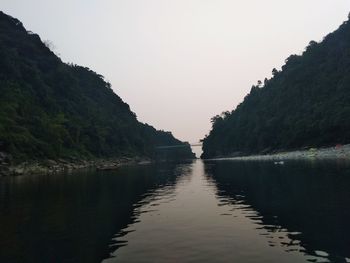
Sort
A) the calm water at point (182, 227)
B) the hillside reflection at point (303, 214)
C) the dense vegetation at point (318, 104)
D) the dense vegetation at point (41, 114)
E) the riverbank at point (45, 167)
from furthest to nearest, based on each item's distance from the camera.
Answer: the dense vegetation at point (318, 104), the dense vegetation at point (41, 114), the riverbank at point (45, 167), the hillside reflection at point (303, 214), the calm water at point (182, 227)

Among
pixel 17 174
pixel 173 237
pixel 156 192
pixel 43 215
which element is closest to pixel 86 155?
pixel 17 174

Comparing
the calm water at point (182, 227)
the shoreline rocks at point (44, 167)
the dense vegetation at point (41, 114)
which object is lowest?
the calm water at point (182, 227)

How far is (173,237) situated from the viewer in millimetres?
22812

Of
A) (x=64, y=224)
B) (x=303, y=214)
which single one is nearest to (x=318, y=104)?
(x=303, y=214)

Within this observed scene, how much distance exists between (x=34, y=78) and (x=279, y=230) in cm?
15821

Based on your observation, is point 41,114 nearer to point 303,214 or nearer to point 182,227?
point 182,227

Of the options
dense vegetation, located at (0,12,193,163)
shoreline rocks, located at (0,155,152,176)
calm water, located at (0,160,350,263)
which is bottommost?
calm water, located at (0,160,350,263)

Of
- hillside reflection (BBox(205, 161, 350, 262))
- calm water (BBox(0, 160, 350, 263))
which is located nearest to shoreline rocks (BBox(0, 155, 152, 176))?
calm water (BBox(0, 160, 350, 263))

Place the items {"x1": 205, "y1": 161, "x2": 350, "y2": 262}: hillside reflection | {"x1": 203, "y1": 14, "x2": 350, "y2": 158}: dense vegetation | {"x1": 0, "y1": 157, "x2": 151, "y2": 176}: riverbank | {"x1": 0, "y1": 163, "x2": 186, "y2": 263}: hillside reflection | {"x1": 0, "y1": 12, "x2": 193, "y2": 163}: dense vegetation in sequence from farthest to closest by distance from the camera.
Result: {"x1": 203, "y1": 14, "x2": 350, "y2": 158}: dense vegetation → {"x1": 0, "y1": 12, "x2": 193, "y2": 163}: dense vegetation → {"x1": 0, "y1": 157, "x2": 151, "y2": 176}: riverbank → {"x1": 0, "y1": 163, "x2": 186, "y2": 263}: hillside reflection → {"x1": 205, "y1": 161, "x2": 350, "y2": 262}: hillside reflection

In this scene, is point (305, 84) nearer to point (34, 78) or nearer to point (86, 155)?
point (86, 155)

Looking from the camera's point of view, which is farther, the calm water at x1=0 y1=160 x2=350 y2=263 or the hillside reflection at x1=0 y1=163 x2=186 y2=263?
the hillside reflection at x1=0 y1=163 x2=186 y2=263

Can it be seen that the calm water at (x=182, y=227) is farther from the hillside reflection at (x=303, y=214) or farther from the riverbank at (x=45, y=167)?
the riverbank at (x=45, y=167)

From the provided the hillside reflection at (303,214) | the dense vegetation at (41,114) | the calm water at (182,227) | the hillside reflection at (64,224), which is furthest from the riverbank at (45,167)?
the hillside reflection at (303,214)

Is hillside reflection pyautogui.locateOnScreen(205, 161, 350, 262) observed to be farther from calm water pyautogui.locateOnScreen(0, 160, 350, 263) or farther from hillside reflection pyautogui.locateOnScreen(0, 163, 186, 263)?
hillside reflection pyautogui.locateOnScreen(0, 163, 186, 263)
